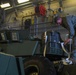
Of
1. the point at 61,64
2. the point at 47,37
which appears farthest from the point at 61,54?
the point at 61,64

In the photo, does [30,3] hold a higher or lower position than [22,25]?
higher

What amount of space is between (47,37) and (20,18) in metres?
5.34

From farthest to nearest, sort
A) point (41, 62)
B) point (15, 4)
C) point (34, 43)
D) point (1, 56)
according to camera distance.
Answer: point (15, 4)
point (34, 43)
point (41, 62)
point (1, 56)

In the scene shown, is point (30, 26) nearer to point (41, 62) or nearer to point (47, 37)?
point (47, 37)

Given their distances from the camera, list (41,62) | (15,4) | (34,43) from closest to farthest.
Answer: (41,62) < (34,43) < (15,4)

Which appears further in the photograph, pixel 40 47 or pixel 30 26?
pixel 30 26

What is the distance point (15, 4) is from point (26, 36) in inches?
196

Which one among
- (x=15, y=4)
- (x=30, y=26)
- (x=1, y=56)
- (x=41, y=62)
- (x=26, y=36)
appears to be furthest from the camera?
(x=15, y=4)

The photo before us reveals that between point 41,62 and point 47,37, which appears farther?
point 47,37

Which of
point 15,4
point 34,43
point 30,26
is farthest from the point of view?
point 15,4

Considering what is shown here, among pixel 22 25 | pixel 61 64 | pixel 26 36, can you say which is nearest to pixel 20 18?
pixel 22 25

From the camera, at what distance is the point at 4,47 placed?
16.0 ft

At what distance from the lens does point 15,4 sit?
32.6ft

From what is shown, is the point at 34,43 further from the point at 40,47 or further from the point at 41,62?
the point at 41,62
